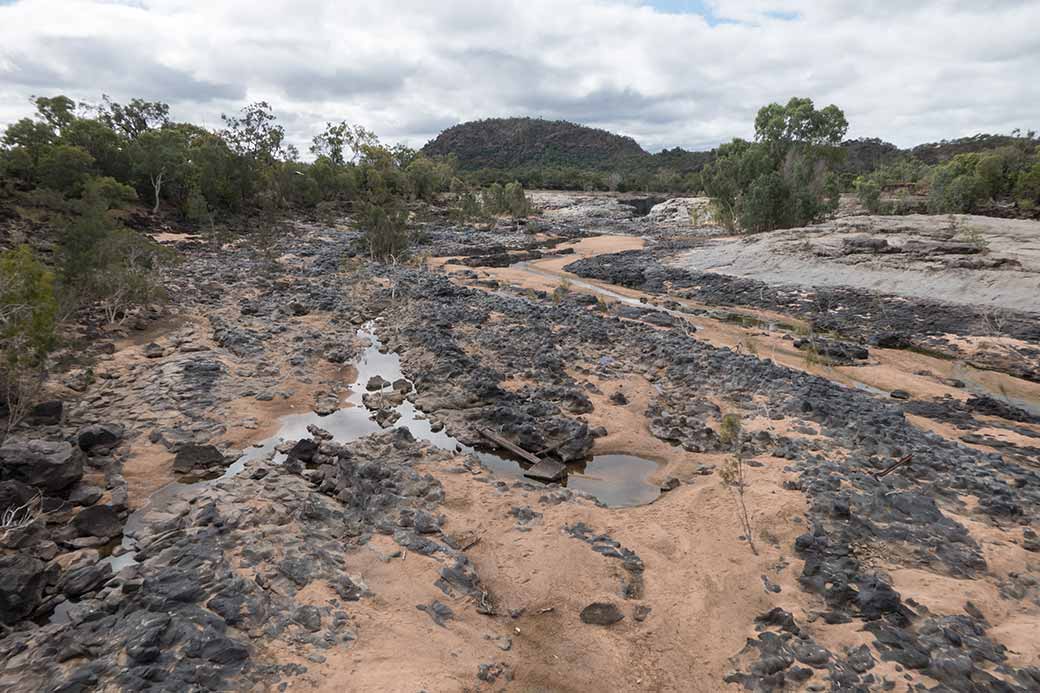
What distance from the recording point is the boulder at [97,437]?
35.9ft

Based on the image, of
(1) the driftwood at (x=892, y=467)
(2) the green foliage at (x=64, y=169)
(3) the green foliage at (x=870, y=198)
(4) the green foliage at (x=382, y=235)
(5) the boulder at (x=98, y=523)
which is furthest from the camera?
(3) the green foliage at (x=870, y=198)

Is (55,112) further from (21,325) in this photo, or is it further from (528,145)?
(528,145)

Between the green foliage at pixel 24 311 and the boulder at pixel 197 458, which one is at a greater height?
the green foliage at pixel 24 311

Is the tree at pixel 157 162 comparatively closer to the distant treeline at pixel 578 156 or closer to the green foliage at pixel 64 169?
the green foliage at pixel 64 169

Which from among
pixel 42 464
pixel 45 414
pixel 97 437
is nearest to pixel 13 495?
pixel 42 464

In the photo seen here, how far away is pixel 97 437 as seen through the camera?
36.3ft

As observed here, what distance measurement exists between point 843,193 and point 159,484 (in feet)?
283

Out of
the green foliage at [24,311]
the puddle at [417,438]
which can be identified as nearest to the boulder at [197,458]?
the puddle at [417,438]

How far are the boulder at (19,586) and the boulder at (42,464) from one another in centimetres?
265

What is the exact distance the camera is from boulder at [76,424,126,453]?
10.9m

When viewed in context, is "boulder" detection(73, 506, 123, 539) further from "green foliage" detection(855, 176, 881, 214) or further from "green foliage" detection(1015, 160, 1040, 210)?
"green foliage" detection(1015, 160, 1040, 210)

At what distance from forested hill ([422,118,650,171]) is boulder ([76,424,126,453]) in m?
162

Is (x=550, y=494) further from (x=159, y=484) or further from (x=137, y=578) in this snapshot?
(x=159, y=484)

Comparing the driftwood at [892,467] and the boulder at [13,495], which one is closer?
the boulder at [13,495]
